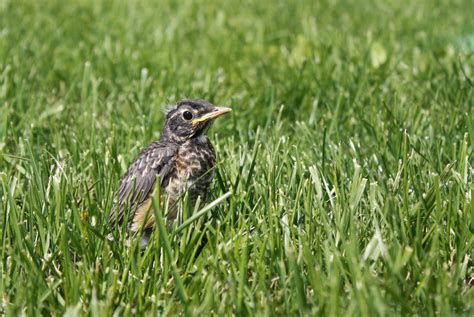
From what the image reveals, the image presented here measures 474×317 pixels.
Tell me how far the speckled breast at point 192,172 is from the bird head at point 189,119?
15 cm

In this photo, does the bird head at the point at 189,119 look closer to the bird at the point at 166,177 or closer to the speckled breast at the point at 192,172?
the bird at the point at 166,177

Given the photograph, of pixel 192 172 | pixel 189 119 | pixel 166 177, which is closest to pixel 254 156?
pixel 192 172

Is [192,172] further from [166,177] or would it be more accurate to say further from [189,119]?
[189,119]

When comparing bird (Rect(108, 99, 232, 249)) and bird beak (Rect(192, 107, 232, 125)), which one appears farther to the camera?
bird beak (Rect(192, 107, 232, 125))

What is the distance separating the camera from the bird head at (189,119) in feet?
14.4

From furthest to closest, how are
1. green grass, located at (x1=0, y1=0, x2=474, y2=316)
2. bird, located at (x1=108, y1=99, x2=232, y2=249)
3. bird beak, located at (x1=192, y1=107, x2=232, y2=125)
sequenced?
1. bird beak, located at (x1=192, y1=107, x2=232, y2=125)
2. bird, located at (x1=108, y1=99, x2=232, y2=249)
3. green grass, located at (x1=0, y1=0, x2=474, y2=316)

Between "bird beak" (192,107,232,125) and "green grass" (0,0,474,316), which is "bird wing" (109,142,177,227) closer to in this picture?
"green grass" (0,0,474,316)

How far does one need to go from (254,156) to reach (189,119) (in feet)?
2.09

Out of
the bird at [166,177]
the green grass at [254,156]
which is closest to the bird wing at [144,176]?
the bird at [166,177]

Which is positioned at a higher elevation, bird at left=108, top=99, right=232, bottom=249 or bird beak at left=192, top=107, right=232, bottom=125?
bird beak at left=192, top=107, right=232, bottom=125

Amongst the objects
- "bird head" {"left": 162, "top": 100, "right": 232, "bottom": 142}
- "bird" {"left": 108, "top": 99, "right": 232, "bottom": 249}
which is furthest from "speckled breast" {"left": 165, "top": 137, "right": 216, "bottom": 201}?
"bird head" {"left": 162, "top": 100, "right": 232, "bottom": 142}

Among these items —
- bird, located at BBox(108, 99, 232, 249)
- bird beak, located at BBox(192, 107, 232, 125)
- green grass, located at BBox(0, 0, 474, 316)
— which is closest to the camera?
green grass, located at BBox(0, 0, 474, 316)

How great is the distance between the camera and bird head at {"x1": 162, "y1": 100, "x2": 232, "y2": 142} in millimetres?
4383

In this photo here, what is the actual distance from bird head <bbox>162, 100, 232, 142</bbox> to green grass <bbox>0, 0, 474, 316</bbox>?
30 centimetres
